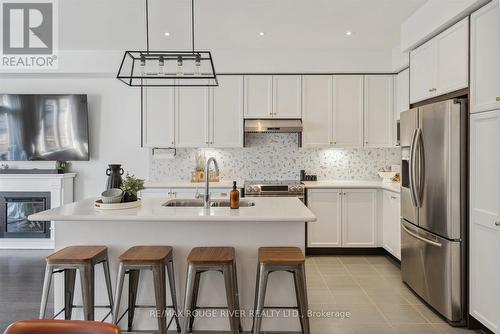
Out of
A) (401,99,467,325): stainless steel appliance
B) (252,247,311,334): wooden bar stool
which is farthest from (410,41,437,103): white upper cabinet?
(252,247,311,334): wooden bar stool

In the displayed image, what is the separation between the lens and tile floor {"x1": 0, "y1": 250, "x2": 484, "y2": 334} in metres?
2.74

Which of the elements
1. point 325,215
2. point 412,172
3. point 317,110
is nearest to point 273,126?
point 317,110

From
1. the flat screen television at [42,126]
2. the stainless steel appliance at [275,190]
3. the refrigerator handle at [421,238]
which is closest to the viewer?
the refrigerator handle at [421,238]

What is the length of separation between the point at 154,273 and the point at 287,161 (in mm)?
3265

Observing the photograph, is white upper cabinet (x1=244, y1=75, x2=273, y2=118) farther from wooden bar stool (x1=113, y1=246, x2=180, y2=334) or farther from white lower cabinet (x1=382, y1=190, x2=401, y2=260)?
wooden bar stool (x1=113, y1=246, x2=180, y2=334)

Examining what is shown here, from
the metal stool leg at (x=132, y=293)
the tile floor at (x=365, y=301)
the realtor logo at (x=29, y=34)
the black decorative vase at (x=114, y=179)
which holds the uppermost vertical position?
the realtor logo at (x=29, y=34)

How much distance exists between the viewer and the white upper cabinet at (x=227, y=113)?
189 inches

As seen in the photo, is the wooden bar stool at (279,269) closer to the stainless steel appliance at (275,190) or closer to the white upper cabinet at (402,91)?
the stainless steel appliance at (275,190)

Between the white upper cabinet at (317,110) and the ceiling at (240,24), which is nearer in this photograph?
the ceiling at (240,24)

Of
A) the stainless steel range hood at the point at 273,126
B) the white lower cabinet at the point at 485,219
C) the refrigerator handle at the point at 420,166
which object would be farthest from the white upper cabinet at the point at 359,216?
the white lower cabinet at the point at 485,219

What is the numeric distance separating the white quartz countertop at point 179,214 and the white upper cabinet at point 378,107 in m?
2.49

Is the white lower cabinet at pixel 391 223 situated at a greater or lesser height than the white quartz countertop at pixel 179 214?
lesser

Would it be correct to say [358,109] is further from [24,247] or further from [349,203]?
[24,247]

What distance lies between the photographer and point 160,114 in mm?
4844
